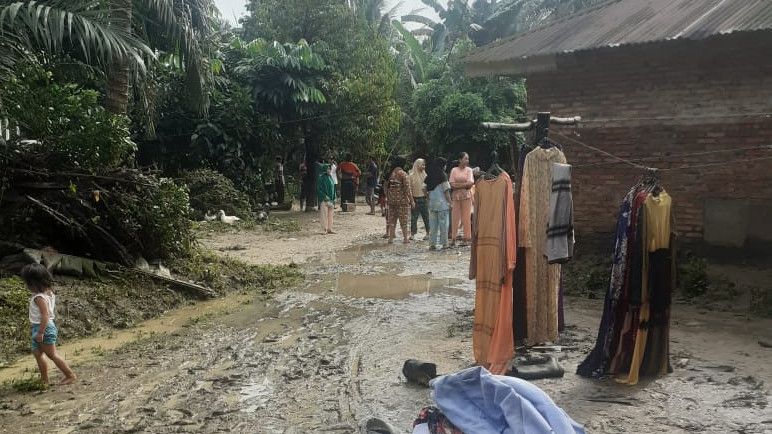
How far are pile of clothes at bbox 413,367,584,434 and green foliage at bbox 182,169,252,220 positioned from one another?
14433 millimetres

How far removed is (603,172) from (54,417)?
7181 millimetres

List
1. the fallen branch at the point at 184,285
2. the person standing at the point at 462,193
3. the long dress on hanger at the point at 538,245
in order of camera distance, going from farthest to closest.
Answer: the person standing at the point at 462,193
the fallen branch at the point at 184,285
the long dress on hanger at the point at 538,245

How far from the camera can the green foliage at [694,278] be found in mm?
8070

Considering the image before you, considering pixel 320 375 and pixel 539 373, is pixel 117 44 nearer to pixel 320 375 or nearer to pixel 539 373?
pixel 320 375

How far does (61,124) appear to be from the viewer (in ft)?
28.0

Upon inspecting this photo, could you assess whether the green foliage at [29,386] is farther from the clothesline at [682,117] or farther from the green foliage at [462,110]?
the green foliage at [462,110]

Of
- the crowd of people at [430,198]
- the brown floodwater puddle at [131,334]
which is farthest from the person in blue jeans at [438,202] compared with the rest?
the brown floodwater puddle at [131,334]

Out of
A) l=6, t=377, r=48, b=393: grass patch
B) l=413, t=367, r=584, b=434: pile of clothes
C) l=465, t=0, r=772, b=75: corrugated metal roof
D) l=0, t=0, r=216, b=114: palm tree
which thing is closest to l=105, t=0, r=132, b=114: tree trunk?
l=0, t=0, r=216, b=114: palm tree

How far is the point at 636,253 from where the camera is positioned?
5.40 m

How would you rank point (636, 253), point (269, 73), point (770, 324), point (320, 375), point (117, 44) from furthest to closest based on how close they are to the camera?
point (269, 73) → point (117, 44) → point (770, 324) → point (320, 375) → point (636, 253)

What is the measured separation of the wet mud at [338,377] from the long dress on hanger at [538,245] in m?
0.39

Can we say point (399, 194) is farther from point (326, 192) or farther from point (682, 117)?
point (682, 117)

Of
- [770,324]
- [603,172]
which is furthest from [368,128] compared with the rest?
[770,324]

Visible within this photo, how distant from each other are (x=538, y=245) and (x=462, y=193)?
290 inches
